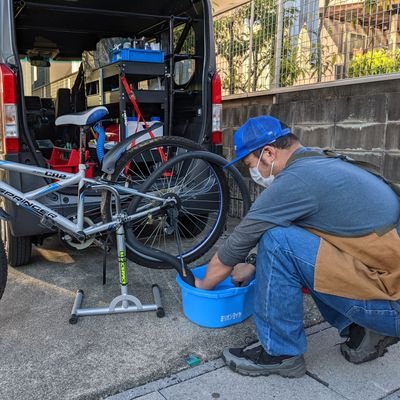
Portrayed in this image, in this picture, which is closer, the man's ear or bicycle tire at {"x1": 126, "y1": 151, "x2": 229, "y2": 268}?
the man's ear

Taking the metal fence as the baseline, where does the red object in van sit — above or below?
below

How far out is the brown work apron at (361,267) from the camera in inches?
73.1

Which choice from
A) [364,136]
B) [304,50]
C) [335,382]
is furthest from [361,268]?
[304,50]

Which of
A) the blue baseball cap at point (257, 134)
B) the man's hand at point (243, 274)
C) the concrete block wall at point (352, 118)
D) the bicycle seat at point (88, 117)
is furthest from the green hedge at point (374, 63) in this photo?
the bicycle seat at point (88, 117)

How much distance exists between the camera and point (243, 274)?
258 cm

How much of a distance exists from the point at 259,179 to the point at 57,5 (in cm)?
245

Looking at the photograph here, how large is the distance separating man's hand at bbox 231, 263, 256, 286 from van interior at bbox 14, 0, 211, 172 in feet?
4.37

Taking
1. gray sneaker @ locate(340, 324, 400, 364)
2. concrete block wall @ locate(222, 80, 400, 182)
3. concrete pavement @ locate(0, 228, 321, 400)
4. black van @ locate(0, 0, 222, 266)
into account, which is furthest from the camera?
concrete block wall @ locate(222, 80, 400, 182)

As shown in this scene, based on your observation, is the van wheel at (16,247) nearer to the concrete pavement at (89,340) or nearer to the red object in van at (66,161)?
the concrete pavement at (89,340)

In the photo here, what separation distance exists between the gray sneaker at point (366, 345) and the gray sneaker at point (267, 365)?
0.89 feet

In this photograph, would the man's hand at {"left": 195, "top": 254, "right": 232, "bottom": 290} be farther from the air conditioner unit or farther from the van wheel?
the air conditioner unit

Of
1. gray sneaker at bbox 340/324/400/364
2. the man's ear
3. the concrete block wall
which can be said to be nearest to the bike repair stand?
the man's ear

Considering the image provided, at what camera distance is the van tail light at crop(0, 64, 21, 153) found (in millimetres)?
2805

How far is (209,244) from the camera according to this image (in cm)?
325
